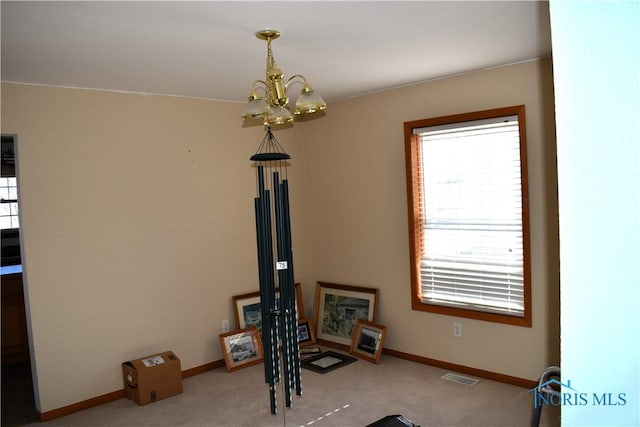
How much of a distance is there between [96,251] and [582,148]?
3.71 meters

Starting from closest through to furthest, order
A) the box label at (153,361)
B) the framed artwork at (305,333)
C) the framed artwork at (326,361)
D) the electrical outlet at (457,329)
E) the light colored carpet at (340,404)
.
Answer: the light colored carpet at (340,404) < the box label at (153,361) < the electrical outlet at (457,329) < the framed artwork at (326,361) < the framed artwork at (305,333)

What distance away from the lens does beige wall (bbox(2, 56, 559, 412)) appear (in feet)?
11.7

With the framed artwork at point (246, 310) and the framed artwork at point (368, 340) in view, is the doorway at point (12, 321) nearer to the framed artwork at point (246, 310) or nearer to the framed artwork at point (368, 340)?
the framed artwork at point (246, 310)

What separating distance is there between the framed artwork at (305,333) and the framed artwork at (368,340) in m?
0.49

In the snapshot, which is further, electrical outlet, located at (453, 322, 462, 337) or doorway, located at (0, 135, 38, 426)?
electrical outlet, located at (453, 322, 462, 337)

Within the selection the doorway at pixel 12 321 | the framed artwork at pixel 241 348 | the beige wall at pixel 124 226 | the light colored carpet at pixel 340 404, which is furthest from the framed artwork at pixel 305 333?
the doorway at pixel 12 321

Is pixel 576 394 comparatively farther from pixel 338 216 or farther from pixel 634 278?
pixel 338 216

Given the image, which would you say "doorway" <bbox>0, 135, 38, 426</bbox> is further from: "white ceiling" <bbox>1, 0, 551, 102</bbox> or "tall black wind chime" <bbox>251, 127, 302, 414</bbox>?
"tall black wind chime" <bbox>251, 127, 302, 414</bbox>

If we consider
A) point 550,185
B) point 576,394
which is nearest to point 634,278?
point 576,394

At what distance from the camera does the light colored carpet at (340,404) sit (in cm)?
334

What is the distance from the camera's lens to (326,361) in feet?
14.8

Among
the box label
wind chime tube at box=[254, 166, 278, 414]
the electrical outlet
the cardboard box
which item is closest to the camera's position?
wind chime tube at box=[254, 166, 278, 414]

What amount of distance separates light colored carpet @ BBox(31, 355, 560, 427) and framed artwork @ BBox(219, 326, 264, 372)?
240mm

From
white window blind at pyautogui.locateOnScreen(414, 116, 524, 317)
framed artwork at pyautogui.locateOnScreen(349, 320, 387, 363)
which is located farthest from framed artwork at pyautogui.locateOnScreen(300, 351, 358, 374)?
white window blind at pyautogui.locateOnScreen(414, 116, 524, 317)
